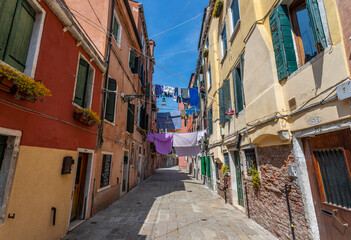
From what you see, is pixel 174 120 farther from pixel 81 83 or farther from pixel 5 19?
pixel 5 19

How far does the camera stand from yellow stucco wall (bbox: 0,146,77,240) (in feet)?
9.30

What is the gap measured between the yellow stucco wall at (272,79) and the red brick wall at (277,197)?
0.34 metres

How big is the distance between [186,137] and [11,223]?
1158 centimetres

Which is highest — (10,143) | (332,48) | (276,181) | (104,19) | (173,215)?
(104,19)

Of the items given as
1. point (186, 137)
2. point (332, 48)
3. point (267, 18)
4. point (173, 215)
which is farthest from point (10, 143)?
point (186, 137)

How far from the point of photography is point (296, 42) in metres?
3.74

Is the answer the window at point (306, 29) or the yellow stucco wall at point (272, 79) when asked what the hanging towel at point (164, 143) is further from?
the window at point (306, 29)

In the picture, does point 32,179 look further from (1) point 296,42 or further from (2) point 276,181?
(1) point 296,42

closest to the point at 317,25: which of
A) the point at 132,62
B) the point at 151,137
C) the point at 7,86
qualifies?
the point at 7,86

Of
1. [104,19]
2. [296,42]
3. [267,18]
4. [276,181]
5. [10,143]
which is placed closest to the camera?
[10,143]

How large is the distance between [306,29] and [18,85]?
17.7 ft

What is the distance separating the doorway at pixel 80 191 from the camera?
17.0 feet

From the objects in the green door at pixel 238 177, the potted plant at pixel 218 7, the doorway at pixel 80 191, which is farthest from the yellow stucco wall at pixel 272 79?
the doorway at pixel 80 191

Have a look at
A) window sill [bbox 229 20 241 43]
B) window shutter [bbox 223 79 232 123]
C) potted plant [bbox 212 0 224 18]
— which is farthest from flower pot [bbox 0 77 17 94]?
potted plant [bbox 212 0 224 18]
